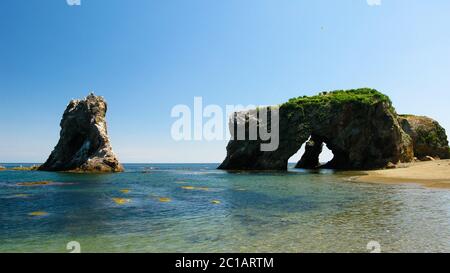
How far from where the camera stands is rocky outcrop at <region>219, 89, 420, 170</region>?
2650 inches

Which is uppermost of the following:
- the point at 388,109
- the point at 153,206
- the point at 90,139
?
the point at 388,109

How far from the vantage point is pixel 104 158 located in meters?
72.9

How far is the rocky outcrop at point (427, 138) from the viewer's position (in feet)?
256

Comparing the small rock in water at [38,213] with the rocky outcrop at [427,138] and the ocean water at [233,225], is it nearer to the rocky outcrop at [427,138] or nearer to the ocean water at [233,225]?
the ocean water at [233,225]

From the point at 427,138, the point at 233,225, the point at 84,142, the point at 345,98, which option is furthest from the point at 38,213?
the point at 427,138

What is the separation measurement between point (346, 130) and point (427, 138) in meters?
25.0

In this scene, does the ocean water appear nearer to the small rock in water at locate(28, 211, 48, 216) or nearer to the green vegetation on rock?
the small rock in water at locate(28, 211, 48, 216)

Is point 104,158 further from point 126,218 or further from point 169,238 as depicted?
point 169,238

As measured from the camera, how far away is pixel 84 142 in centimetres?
7712

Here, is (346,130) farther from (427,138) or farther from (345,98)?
(427,138)

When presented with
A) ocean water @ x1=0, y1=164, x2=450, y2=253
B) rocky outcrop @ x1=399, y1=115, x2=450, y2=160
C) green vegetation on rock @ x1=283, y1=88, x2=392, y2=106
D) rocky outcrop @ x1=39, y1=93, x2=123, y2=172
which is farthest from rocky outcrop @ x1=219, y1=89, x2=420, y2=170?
ocean water @ x1=0, y1=164, x2=450, y2=253

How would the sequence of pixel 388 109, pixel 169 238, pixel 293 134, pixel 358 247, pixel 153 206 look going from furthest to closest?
pixel 293 134 → pixel 388 109 → pixel 153 206 → pixel 169 238 → pixel 358 247
